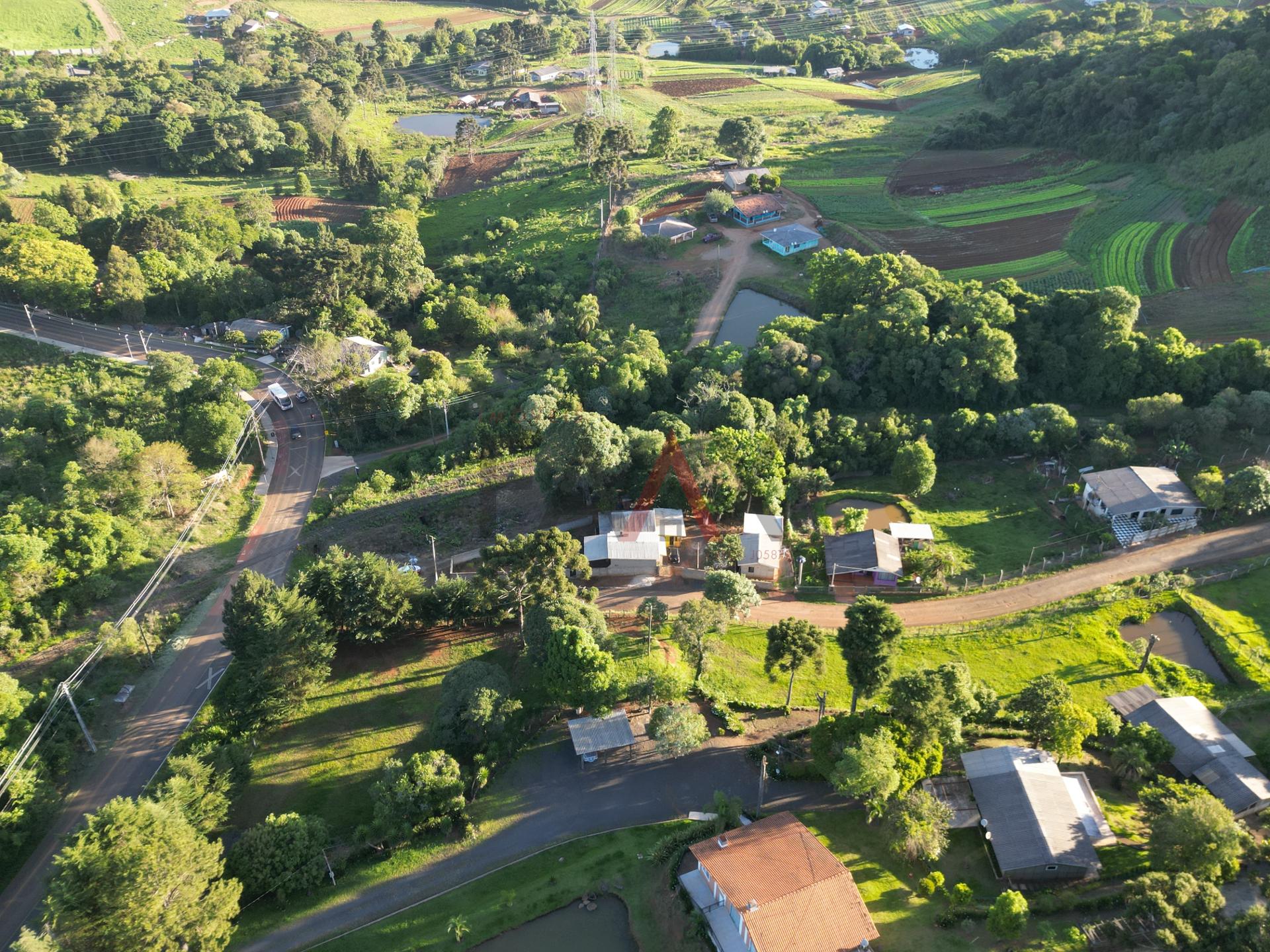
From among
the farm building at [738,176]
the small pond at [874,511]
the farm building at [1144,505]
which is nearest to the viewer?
the farm building at [1144,505]

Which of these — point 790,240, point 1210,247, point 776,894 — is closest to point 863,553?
point 776,894

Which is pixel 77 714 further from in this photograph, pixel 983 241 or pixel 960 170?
pixel 960 170

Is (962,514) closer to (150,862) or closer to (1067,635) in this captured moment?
(1067,635)

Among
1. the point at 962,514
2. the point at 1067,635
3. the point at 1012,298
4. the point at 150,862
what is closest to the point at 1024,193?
the point at 1012,298

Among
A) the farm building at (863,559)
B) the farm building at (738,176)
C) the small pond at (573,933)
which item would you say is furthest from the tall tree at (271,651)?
the farm building at (738,176)

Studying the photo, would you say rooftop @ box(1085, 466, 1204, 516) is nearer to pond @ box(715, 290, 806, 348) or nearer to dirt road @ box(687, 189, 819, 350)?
pond @ box(715, 290, 806, 348)

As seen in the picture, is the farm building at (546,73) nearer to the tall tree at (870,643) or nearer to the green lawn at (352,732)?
the green lawn at (352,732)

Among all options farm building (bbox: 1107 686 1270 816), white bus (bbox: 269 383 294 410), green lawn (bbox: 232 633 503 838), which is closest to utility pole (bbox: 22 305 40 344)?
white bus (bbox: 269 383 294 410)
